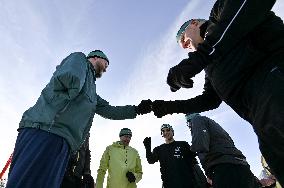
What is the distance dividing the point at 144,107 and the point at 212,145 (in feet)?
5.50

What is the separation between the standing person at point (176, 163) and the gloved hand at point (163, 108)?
3073 millimetres

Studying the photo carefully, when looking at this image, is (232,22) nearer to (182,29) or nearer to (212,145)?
(182,29)

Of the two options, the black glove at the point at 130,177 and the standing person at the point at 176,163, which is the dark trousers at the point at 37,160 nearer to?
the standing person at the point at 176,163

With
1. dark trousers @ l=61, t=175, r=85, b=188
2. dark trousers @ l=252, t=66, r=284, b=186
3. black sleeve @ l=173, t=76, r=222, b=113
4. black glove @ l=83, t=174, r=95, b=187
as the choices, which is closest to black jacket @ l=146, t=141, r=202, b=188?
black glove @ l=83, t=174, r=95, b=187

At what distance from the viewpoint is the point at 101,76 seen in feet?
14.9

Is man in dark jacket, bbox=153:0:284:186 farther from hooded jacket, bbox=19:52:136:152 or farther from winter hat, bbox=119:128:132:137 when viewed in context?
winter hat, bbox=119:128:132:137

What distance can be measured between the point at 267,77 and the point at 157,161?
5.33 metres

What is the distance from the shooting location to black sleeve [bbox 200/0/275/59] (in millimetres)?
1755

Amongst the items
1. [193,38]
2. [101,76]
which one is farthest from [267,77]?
[101,76]

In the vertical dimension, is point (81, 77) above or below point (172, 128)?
below

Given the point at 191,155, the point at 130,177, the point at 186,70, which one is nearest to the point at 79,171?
the point at 130,177

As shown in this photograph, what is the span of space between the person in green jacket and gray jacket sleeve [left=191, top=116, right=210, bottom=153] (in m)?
2.02

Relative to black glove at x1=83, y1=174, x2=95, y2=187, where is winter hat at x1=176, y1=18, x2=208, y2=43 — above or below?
below

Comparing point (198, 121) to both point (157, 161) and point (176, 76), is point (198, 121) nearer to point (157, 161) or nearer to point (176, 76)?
point (157, 161)
